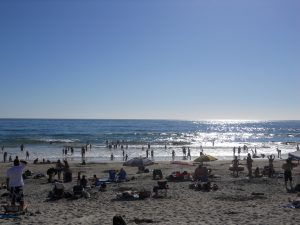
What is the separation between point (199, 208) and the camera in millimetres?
12594

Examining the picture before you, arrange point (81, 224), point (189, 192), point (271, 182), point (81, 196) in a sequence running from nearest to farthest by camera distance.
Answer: point (81, 224) → point (81, 196) → point (189, 192) → point (271, 182)

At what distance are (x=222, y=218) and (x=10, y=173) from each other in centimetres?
609

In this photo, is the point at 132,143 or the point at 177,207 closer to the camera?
the point at 177,207

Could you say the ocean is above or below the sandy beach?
below

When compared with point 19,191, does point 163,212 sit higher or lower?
lower

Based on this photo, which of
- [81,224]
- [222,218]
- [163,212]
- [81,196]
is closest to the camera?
[81,224]

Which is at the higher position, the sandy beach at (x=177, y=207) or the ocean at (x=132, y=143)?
the sandy beach at (x=177, y=207)

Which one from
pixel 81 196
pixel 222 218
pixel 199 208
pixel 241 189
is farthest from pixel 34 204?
pixel 241 189

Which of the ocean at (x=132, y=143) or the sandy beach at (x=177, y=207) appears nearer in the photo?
the sandy beach at (x=177, y=207)

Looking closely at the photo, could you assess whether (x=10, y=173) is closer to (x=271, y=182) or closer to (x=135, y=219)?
(x=135, y=219)

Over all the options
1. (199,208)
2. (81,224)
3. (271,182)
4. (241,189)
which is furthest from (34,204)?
(271,182)

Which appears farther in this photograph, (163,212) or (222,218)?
(163,212)

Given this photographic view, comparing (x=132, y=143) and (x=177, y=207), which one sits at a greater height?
(x=177, y=207)

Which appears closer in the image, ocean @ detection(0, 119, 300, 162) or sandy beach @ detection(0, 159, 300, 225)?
sandy beach @ detection(0, 159, 300, 225)
